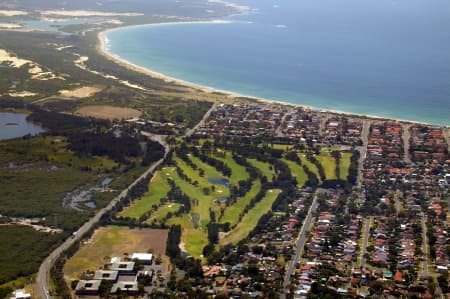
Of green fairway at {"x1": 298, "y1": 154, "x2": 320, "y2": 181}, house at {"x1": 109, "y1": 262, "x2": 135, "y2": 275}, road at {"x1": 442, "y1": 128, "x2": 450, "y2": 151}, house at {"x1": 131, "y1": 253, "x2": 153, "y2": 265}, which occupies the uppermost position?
road at {"x1": 442, "y1": 128, "x2": 450, "y2": 151}

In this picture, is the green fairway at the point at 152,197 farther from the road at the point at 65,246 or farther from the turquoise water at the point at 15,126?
the turquoise water at the point at 15,126

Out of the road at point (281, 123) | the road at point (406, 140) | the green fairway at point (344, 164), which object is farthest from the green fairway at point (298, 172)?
the road at point (406, 140)

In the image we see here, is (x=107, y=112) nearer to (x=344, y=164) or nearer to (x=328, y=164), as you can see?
(x=328, y=164)

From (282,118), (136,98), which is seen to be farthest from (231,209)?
(136,98)

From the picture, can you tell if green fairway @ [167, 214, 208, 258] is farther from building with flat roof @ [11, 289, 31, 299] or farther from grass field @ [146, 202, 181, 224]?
building with flat roof @ [11, 289, 31, 299]

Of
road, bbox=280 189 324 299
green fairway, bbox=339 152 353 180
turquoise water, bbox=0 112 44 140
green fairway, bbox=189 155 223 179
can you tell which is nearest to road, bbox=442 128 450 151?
green fairway, bbox=339 152 353 180
